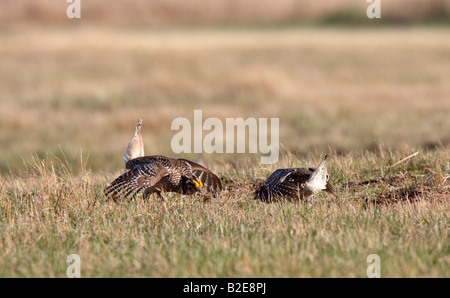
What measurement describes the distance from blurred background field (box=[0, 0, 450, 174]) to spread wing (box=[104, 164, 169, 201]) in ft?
7.02

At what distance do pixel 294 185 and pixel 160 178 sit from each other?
1182mm

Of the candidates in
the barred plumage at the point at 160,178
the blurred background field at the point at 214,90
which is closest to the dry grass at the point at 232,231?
the barred plumage at the point at 160,178

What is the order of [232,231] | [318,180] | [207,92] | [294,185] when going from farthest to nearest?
[207,92] < [294,185] < [318,180] < [232,231]

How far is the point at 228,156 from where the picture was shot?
13.6 m

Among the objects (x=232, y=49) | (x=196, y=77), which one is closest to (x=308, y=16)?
(x=232, y=49)

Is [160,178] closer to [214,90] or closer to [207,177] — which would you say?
[207,177]

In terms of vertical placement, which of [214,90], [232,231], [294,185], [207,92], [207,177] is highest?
[214,90]

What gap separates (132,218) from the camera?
5438mm

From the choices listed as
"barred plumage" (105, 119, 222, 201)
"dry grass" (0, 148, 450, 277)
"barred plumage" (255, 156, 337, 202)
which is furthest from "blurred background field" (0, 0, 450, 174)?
"barred plumage" (255, 156, 337, 202)

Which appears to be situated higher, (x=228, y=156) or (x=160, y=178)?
(x=228, y=156)

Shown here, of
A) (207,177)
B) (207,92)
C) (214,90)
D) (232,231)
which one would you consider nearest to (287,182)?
(207,177)

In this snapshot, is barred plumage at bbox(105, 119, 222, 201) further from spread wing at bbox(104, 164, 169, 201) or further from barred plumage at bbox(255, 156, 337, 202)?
barred plumage at bbox(255, 156, 337, 202)

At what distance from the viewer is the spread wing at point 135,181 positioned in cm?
Answer: 585

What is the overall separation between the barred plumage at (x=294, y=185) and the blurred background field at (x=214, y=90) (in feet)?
7.37
